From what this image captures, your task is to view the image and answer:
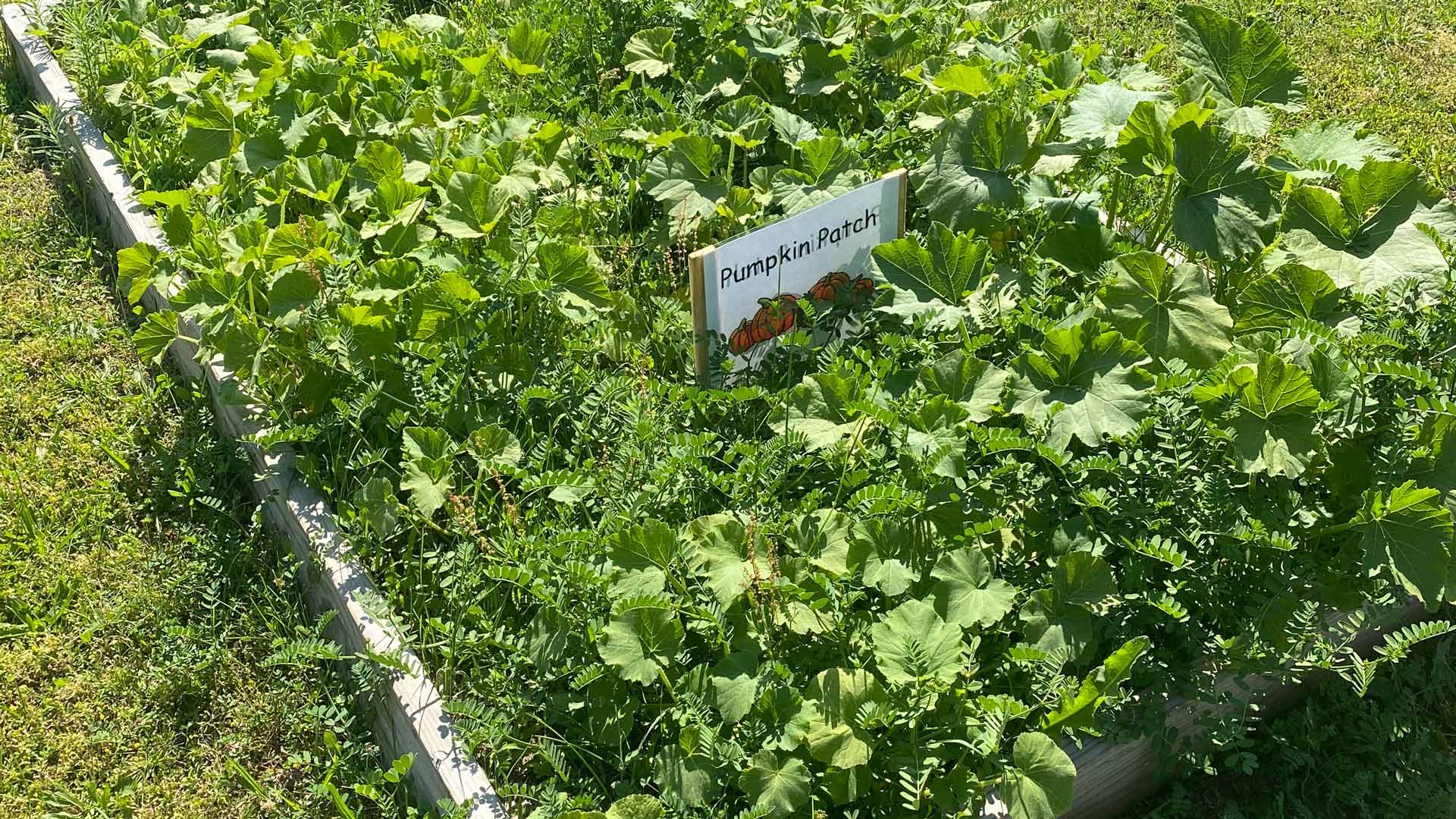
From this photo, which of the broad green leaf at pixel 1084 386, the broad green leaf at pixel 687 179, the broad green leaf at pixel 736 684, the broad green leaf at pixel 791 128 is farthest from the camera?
the broad green leaf at pixel 791 128

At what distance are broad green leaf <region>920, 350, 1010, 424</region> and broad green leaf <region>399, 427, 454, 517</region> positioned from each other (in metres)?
1.08

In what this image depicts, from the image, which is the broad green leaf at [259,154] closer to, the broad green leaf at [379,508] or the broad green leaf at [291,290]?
the broad green leaf at [291,290]

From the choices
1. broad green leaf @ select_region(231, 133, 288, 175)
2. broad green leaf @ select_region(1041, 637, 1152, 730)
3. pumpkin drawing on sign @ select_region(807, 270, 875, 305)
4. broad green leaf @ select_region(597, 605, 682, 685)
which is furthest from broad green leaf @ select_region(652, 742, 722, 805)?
broad green leaf @ select_region(231, 133, 288, 175)

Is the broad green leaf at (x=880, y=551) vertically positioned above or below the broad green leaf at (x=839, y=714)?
above

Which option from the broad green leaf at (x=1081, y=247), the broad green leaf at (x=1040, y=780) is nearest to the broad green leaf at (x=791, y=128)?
the broad green leaf at (x=1081, y=247)

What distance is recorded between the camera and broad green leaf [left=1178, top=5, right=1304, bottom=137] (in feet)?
9.47

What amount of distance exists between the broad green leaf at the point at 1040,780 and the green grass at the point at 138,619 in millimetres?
1282

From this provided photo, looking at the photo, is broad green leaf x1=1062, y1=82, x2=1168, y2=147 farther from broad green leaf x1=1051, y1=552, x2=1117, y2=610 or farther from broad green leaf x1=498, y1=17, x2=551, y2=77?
broad green leaf x1=498, y1=17, x2=551, y2=77

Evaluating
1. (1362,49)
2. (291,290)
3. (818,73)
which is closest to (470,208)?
(291,290)

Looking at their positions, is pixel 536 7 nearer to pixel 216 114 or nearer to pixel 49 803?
pixel 216 114

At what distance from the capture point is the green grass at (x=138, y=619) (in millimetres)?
2719

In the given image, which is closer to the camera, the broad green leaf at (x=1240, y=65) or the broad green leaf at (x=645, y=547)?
the broad green leaf at (x=645, y=547)

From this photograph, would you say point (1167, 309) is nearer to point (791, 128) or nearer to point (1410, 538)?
point (1410, 538)

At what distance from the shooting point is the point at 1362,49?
516cm
